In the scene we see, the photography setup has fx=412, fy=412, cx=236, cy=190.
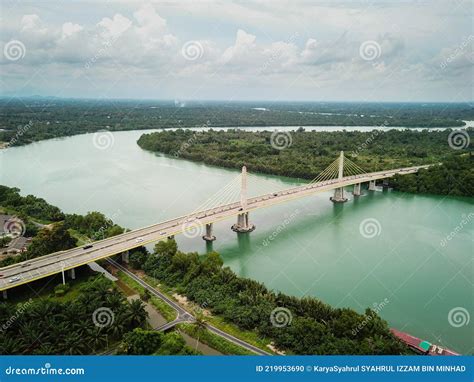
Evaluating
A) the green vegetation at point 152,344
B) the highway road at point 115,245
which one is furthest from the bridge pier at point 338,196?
the green vegetation at point 152,344

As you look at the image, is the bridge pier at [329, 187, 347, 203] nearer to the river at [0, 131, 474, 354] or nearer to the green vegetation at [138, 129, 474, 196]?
the river at [0, 131, 474, 354]

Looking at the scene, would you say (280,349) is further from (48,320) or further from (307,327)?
(48,320)

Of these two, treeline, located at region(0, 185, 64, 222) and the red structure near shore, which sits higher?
treeline, located at region(0, 185, 64, 222)

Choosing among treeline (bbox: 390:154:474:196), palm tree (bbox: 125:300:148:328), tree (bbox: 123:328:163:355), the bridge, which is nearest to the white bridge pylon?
the bridge

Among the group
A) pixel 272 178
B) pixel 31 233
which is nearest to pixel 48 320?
pixel 31 233

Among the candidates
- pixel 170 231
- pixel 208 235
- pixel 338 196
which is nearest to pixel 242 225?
pixel 208 235

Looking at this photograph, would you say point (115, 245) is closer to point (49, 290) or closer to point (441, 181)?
point (49, 290)
